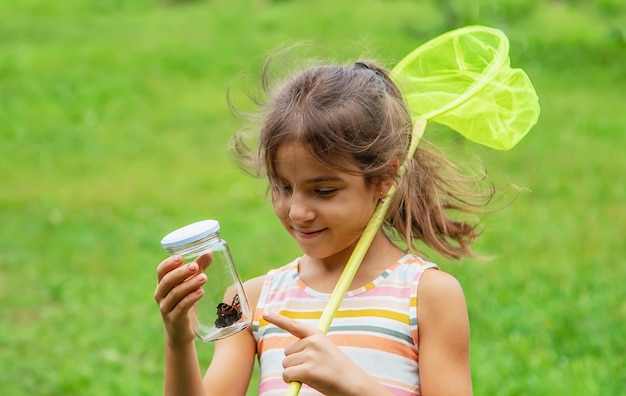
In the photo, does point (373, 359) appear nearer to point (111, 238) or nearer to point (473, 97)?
point (473, 97)

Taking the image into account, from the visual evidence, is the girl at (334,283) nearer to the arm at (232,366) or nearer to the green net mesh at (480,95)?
the arm at (232,366)

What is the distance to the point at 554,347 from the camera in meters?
4.65

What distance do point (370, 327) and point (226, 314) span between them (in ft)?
1.00

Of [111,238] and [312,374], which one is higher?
[312,374]

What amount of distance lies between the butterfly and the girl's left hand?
150mm

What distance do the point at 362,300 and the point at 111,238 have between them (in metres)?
4.67

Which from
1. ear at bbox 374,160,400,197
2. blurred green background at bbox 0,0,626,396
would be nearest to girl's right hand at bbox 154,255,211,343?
ear at bbox 374,160,400,197

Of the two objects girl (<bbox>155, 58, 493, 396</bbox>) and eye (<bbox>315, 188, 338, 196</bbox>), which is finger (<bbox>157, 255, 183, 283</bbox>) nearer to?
girl (<bbox>155, 58, 493, 396</bbox>)

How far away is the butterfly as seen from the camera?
2.29 metres

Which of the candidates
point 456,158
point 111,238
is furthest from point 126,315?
point 456,158

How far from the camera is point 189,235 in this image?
85.0 inches

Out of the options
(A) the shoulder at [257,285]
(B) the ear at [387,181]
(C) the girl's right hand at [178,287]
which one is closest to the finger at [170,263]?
(C) the girl's right hand at [178,287]

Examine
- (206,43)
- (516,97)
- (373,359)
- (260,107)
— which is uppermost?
(260,107)

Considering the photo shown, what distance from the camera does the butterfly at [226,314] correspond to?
7.50 ft
